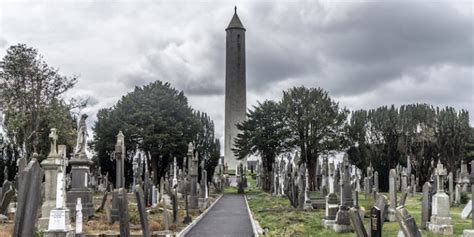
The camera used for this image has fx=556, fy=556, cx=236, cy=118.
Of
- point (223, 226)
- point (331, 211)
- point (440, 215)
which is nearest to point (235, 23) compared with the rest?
point (223, 226)

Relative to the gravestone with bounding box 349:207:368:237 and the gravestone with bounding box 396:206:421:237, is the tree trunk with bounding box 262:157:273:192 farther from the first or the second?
the gravestone with bounding box 396:206:421:237

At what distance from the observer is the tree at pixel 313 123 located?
5572cm

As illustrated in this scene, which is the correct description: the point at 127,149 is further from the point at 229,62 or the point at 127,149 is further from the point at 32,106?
the point at 229,62

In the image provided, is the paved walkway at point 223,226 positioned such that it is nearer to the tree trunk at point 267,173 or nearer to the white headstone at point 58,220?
the white headstone at point 58,220

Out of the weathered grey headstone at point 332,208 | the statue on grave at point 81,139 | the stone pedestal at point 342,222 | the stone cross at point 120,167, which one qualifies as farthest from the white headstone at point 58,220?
the statue on grave at point 81,139

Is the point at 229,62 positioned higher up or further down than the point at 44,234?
higher up

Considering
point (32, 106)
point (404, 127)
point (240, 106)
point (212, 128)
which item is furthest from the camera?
point (240, 106)

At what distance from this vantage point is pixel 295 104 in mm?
58281

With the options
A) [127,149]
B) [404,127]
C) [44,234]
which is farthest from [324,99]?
[44,234]

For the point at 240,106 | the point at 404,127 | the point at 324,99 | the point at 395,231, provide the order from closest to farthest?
the point at 395,231
the point at 324,99
the point at 404,127
the point at 240,106

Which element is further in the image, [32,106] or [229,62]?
[229,62]

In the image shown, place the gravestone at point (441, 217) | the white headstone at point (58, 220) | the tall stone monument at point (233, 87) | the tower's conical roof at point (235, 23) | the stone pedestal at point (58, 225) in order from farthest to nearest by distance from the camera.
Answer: the tower's conical roof at point (235, 23) → the tall stone monument at point (233, 87) → the gravestone at point (441, 217) → the white headstone at point (58, 220) → the stone pedestal at point (58, 225)

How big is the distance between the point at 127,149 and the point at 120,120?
3.17 m

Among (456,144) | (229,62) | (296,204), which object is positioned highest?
(229,62)
